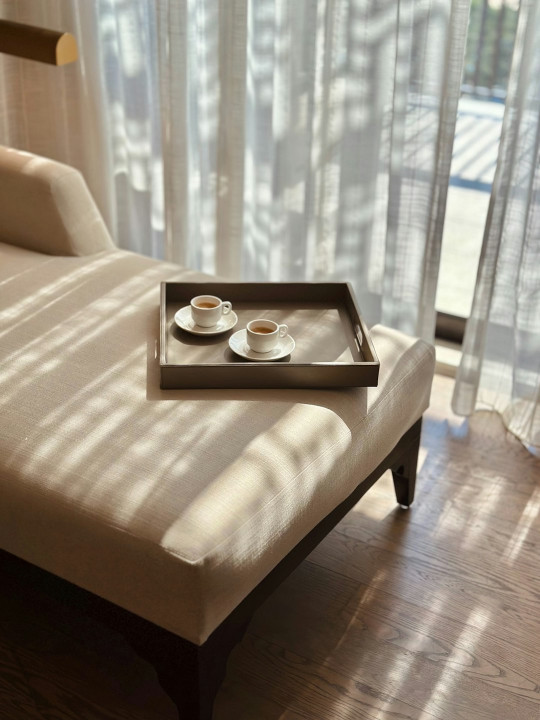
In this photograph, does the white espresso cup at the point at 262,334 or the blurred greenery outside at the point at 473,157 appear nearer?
the white espresso cup at the point at 262,334

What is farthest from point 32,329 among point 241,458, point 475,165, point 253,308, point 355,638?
point 475,165

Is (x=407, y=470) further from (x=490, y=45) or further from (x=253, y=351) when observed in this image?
(x=490, y=45)

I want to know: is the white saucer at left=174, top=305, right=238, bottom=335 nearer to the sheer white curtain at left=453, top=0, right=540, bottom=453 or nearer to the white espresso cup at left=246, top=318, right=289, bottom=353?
the white espresso cup at left=246, top=318, right=289, bottom=353

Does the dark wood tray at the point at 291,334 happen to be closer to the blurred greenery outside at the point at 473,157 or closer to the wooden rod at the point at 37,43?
the wooden rod at the point at 37,43

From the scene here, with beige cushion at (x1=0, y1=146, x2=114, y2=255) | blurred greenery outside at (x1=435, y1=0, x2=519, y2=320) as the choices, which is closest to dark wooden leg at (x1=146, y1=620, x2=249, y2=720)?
beige cushion at (x1=0, y1=146, x2=114, y2=255)

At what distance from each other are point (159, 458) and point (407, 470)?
699mm

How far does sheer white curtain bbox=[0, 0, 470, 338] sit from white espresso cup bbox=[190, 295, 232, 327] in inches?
26.4

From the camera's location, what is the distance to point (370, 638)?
1.63 meters

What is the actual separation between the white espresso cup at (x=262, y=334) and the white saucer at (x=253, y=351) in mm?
11

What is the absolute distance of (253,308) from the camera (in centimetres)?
189

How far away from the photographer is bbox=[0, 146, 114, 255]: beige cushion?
2119mm

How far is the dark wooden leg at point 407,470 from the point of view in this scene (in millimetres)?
1859

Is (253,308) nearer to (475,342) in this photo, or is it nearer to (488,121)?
(475,342)

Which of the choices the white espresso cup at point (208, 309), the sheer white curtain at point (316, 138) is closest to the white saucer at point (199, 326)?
the white espresso cup at point (208, 309)
